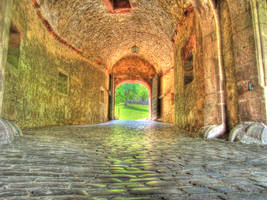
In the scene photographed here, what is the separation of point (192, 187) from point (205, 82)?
352cm

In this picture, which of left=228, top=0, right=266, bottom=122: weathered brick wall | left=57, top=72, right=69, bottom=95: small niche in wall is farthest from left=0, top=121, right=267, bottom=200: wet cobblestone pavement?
left=57, top=72, right=69, bottom=95: small niche in wall

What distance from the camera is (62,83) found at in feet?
27.0

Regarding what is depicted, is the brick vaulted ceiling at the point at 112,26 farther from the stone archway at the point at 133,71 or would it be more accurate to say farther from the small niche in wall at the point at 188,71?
the stone archway at the point at 133,71

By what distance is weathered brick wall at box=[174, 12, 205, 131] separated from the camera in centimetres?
485

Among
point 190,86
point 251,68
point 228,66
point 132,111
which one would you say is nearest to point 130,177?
point 251,68

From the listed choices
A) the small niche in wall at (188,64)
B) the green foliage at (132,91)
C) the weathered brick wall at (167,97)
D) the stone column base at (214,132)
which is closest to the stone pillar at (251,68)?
the stone column base at (214,132)

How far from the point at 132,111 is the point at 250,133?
2739cm

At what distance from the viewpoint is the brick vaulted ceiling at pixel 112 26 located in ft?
23.0

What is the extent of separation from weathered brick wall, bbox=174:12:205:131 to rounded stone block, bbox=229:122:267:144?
130cm

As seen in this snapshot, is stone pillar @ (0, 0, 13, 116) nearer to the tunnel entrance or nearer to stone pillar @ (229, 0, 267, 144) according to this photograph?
stone pillar @ (229, 0, 267, 144)

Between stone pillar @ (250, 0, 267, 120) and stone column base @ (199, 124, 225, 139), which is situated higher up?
stone pillar @ (250, 0, 267, 120)

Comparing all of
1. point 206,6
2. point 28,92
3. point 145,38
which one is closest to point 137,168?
point 206,6

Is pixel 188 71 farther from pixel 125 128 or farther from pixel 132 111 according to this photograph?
pixel 132 111

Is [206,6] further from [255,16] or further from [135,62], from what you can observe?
[135,62]
